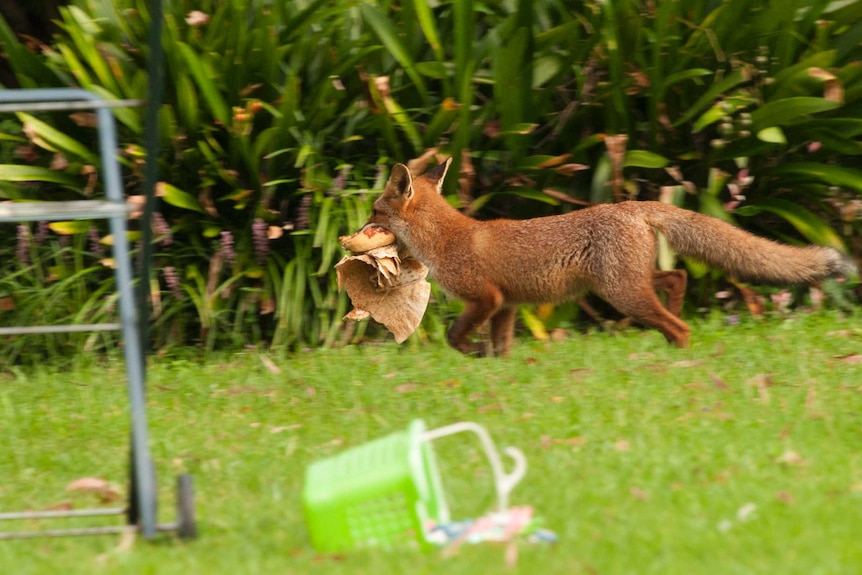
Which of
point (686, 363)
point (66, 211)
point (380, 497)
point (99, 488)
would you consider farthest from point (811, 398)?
point (66, 211)

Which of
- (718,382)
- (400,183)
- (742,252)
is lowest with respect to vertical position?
(718,382)

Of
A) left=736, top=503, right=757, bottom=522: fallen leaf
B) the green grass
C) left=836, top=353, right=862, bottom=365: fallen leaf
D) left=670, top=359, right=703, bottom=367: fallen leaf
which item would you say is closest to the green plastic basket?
the green grass

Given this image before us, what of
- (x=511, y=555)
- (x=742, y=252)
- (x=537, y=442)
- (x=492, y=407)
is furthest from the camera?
(x=742, y=252)

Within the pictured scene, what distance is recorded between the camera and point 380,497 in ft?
12.2

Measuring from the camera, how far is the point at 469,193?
859 centimetres

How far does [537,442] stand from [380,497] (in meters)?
1.56

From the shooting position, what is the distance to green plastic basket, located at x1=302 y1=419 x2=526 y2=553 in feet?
12.0

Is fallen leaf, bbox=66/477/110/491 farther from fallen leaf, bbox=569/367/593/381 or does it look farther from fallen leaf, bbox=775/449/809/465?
fallen leaf, bbox=775/449/809/465

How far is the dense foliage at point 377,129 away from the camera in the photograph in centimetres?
823

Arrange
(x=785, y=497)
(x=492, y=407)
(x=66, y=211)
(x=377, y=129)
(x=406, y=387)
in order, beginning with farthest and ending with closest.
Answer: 1. (x=377, y=129)
2. (x=406, y=387)
3. (x=492, y=407)
4. (x=785, y=497)
5. (x=66, y=211)

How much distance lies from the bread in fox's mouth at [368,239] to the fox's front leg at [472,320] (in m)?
0.65

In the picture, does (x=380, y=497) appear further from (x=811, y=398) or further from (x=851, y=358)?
(x=851, y=358)

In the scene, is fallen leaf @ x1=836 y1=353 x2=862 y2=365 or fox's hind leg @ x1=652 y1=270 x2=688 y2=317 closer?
fallen leaf @ x1=836 y1=353 x2=862 y2=365

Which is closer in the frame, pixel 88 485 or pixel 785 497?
pixel 785 497
